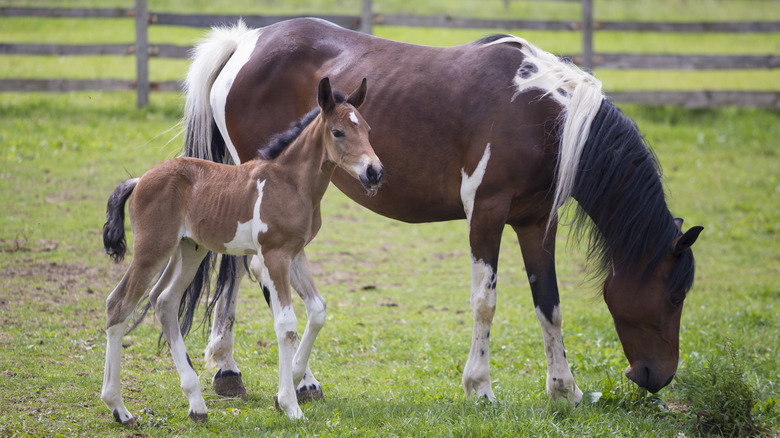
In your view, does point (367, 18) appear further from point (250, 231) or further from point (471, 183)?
point (250, 231)

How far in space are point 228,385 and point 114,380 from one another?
949mm

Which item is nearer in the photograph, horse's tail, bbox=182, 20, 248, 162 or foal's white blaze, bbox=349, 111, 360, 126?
foal's white blaze, bbox=349, 111, 360, 126

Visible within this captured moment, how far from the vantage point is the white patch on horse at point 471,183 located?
4.49 metres

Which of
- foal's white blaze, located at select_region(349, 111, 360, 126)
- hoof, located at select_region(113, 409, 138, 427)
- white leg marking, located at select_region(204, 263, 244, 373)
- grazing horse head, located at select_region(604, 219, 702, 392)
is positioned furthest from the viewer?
white leg marking, located at select_region(204, 263, 244, 373)

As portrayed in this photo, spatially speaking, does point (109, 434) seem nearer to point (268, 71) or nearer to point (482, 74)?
point (268, 71)

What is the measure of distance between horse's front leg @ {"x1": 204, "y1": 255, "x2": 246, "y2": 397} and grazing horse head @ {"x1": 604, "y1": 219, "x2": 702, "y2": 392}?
8.27 ft

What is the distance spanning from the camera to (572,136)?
434 cm

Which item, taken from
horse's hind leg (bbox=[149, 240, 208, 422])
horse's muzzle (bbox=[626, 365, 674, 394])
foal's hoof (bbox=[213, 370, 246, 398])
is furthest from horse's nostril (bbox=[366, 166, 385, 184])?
horse's muzzle (bbox=[626, 365, 674, 394])

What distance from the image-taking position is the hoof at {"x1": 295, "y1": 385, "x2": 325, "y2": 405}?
4.60m

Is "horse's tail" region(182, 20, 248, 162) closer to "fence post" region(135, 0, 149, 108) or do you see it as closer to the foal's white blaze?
the foal's white blaze

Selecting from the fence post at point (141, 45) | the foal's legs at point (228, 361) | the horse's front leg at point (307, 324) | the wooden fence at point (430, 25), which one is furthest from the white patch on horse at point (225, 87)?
the fence post at point (141, 45)

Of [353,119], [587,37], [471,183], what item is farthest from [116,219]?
[587,37]

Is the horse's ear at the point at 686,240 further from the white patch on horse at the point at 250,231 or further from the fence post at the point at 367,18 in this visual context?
the fence post at the point at 367,18

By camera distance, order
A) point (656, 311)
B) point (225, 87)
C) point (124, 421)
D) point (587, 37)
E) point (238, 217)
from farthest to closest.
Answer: point (587, 37) < point (225, 87) < point (656, 311) < point (238, 217) < point (124, 421)
